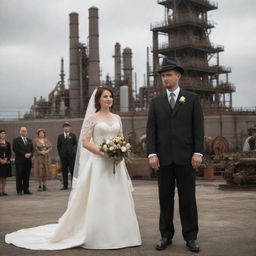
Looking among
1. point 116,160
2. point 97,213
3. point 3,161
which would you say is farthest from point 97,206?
point 3,161

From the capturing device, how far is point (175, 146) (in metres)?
5.48

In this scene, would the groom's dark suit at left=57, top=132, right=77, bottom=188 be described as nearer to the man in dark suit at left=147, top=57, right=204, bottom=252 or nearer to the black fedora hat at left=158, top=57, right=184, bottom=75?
the man in dark suit at left=147, top=57, right=204, bottom=252

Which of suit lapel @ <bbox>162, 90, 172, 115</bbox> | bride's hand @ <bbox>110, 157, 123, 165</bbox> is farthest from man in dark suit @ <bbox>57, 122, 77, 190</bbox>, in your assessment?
suit lapel @ <bbox>162, 90, 172, 115</bbox>

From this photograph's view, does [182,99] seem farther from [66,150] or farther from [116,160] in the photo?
[66,150]

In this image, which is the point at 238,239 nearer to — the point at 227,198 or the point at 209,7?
the point at 227,198

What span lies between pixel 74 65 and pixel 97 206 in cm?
4696

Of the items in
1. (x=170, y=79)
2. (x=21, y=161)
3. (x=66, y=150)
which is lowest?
(x=21, y=161)

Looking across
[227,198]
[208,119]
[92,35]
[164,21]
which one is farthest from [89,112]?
[164,21]

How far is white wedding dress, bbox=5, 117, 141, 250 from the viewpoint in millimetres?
5797

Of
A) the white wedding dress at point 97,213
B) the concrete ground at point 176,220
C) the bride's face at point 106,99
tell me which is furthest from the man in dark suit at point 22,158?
the bride's face at point 106,99

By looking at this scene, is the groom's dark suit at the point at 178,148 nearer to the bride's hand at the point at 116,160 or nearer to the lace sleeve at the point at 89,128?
the bride's hand at the point at 116,160

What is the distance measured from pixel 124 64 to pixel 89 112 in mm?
54800

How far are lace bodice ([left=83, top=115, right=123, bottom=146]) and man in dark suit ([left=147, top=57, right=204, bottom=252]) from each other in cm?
75

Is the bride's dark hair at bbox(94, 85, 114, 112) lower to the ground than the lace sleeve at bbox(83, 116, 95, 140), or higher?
higher
